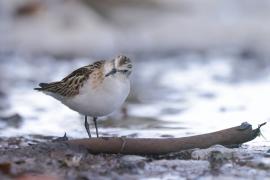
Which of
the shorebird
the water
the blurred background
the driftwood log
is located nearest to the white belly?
the shorebird

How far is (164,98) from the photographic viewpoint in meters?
11.0

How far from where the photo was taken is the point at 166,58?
50.4ft

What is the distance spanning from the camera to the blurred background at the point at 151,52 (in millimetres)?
10117

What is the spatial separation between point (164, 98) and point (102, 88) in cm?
411

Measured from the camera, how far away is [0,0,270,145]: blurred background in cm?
1012

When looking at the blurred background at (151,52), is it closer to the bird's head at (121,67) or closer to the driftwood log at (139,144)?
the bird's head at (121,67)

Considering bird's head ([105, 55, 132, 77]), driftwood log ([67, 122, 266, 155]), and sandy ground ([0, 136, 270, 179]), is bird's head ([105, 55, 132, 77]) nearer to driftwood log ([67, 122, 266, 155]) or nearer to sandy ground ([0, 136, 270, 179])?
driftwood log ([67, 122, 266, 155])

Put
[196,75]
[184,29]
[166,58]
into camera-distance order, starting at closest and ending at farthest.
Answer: [196,75]
[166,58]
[184,29]

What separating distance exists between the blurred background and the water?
0.02m

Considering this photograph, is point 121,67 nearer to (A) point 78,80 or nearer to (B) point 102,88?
(B) point 102,88

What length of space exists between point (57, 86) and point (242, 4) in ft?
34.6

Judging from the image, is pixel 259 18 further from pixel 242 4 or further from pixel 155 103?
pixel 155 103

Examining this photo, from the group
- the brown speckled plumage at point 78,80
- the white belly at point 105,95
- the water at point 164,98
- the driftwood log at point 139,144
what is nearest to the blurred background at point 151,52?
the water at point 164,98

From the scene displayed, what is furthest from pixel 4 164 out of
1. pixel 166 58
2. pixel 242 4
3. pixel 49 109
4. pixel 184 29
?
pixel 242 4
